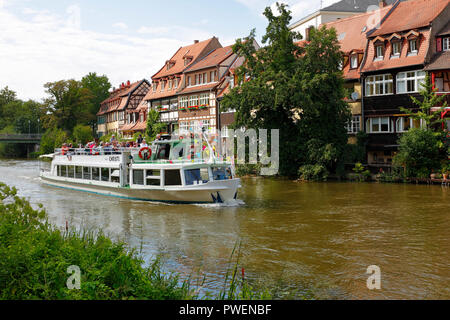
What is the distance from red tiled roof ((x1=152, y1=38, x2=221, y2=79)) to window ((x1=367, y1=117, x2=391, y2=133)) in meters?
27.1

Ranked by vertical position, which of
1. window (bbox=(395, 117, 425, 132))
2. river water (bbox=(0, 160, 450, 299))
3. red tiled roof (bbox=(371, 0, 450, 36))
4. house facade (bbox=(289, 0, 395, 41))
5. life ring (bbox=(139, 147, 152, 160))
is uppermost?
house facade (bbox=(289, 0, 395, 41))

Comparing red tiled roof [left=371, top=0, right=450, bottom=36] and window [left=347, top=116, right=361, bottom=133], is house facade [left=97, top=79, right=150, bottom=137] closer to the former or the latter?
window [left=347, top=116, right=361, bottom=133]

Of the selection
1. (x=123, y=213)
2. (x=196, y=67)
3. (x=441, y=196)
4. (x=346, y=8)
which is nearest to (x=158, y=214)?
(x=123, y=213)

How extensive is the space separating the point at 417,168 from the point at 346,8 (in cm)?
3469

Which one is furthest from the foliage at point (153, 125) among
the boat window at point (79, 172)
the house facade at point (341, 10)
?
the boat window at point (79, 172)

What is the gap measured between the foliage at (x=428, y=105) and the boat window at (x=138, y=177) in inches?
716

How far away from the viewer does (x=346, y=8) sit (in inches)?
2362

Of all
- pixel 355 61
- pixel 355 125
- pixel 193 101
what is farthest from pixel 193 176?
pixel 193 101

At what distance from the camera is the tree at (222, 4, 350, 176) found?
3397cm

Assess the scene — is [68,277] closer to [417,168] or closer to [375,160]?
[417,168]

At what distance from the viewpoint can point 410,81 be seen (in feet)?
112

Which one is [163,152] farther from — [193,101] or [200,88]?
[193,101]

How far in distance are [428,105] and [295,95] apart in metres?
8.46

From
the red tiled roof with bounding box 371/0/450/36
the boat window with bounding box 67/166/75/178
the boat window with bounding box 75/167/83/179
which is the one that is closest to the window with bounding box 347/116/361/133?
the red tiled roof with bounding box 371/0/450/36
